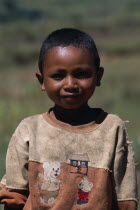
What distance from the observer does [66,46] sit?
3906 mm

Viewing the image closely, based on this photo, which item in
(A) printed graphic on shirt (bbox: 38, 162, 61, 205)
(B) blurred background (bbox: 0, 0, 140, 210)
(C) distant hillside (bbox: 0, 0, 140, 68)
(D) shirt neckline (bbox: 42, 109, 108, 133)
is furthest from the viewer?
(C) distant hillside (bbox: 0, 0, 140, 68)

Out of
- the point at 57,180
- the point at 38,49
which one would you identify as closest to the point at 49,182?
the point at 57,180

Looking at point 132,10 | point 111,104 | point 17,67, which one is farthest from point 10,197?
point 132,10

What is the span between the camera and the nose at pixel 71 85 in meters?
3.88

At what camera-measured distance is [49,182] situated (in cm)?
388

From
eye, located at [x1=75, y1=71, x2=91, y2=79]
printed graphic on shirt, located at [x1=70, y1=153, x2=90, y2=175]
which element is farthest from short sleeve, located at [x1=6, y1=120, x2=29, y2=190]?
eye, located at [x1=75, y1=71, x2=91, y2=79]

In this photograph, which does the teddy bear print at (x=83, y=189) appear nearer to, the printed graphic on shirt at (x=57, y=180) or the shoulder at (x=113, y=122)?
the printed graphic on shirt at (x=57, y=180)

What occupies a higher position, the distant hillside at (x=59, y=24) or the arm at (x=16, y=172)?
the distant hillside at (x=59, y=24)

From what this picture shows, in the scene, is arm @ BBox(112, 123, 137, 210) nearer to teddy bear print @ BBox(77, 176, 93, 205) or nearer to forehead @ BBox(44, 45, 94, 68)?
teddy bear print @ BBox(77, 176, 93, 205)

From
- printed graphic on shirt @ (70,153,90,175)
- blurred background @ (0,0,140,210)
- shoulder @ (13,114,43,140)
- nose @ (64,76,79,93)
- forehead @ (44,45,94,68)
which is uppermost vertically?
blurred background @ (0,0,140,210)

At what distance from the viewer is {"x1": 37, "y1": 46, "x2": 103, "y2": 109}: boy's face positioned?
3.89 meters

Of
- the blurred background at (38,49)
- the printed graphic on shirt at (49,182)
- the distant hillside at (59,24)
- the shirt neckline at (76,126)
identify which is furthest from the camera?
the distant hillside at (59,24)

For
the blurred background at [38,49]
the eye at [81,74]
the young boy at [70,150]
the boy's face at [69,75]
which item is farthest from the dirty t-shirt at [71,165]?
the blurred background at [38,49]

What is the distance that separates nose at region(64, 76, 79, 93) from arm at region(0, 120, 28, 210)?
0.33 m
